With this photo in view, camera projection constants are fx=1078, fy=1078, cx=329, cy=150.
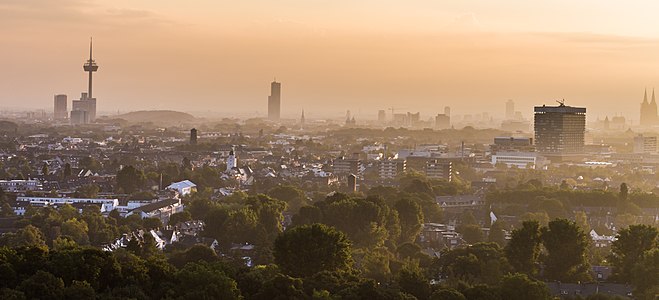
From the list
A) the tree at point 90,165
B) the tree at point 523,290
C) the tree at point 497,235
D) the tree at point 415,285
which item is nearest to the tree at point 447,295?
the tree at point 415,285

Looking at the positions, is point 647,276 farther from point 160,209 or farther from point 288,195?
point 288,195

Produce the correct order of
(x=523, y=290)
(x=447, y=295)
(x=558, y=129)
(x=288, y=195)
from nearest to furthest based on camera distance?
(x=447, y=295), (x=523, y=290), (x=288, y=195), (x=558, y=129)

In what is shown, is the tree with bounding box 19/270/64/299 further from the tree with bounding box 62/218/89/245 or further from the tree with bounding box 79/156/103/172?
the tree with bounding box 79/156/103/172

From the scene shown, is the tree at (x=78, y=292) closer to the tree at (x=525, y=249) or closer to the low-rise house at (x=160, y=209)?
the tree at (x=525, y=249)

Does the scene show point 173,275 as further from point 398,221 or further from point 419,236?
point 419,236

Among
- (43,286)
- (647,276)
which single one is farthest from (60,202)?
(647,276)
